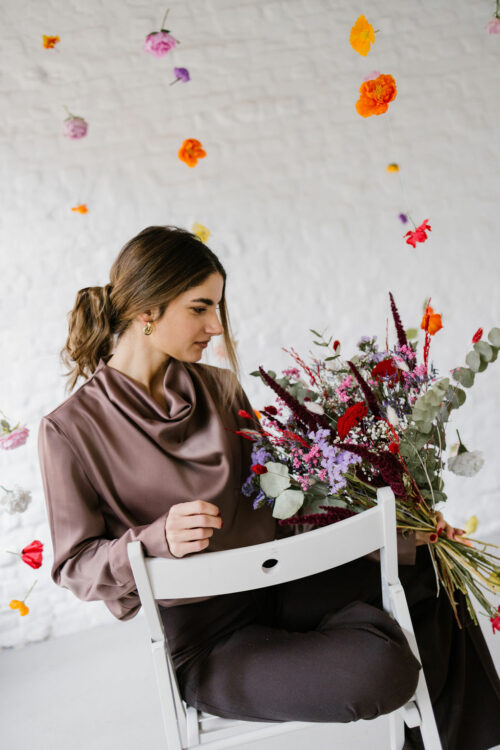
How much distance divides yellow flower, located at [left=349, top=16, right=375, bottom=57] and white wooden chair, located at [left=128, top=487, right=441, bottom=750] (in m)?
2.35

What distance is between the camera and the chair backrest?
3.43 ft

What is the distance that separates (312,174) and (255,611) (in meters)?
2.01

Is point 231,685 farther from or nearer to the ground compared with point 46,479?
nearer to the ground

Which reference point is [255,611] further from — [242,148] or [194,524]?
[242,148]

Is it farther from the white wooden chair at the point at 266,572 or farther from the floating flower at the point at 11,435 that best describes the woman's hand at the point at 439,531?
the floating flower at the point at 11,435

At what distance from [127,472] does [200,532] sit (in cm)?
40

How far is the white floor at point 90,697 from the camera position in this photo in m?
1.99

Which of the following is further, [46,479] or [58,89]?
[58,89]

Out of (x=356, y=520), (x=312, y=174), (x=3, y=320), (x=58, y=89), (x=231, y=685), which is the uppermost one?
(x=58, y=89)

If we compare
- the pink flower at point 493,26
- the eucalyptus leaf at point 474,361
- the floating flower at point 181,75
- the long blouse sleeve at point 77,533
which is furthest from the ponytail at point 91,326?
the pink flower at point 493,26

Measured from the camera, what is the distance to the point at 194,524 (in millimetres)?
1142

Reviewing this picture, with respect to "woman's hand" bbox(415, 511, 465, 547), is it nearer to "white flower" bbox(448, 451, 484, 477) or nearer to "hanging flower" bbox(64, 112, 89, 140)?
"white flower" bbox(448, 451, 484, 477)

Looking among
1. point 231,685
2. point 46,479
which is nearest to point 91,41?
point 46,479

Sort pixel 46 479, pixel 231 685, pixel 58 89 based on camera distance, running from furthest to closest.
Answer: pixel 58 89
pixel 46 479
pixel 231 685
